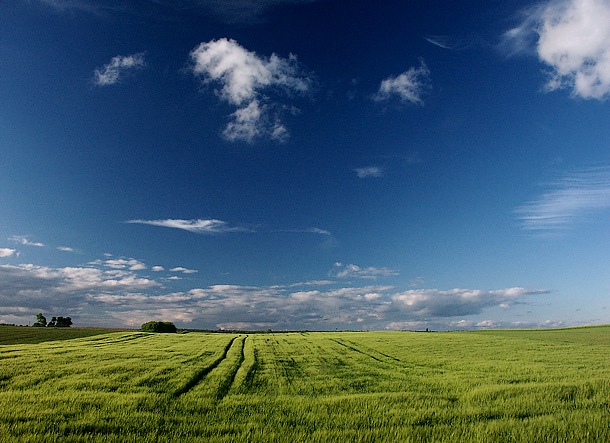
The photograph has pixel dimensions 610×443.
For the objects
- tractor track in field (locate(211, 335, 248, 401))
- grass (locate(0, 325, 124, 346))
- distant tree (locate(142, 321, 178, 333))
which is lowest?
distant tree (locate(142, 321, 178, 333))

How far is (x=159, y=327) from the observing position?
110m

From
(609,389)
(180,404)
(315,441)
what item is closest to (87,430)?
(180,404)

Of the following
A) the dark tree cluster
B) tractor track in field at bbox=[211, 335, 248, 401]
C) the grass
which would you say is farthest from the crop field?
the dark tree cluster

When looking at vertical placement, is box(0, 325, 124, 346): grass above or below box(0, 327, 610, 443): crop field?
below

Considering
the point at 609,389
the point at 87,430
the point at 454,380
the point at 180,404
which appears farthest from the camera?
the point at 454,380

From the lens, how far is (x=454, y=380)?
1791 centimetres

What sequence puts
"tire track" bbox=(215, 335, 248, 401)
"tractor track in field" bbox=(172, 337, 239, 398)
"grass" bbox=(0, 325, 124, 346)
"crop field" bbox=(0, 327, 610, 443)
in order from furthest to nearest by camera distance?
"grass" bbox=(0, 325, 124, 346), "tractor track in field" bbox=(172, 337, 239, 398), "tire track" bbox=(215, 335, 248, 401), "crop field" bbox=(0, 327, 610, 443)

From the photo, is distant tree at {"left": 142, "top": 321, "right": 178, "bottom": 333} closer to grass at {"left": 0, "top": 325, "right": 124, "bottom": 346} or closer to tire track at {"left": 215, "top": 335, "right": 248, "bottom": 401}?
grass at {"left": 0, "top": 325, "right": 124, "bottom": 346}

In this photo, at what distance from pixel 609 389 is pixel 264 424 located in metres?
14.1

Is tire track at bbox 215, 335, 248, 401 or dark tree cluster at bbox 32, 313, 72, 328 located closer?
tire track at bbox 215, 335, 248, 401

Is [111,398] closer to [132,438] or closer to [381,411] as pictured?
[132,438]

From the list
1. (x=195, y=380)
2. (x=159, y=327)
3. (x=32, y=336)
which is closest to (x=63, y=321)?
(x=159, y=327)

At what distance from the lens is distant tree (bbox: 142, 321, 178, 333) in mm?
109750

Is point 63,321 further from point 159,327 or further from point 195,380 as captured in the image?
point 195,380
